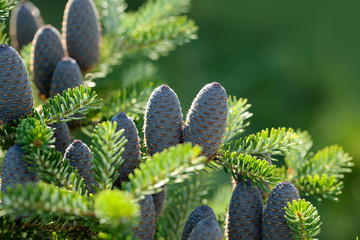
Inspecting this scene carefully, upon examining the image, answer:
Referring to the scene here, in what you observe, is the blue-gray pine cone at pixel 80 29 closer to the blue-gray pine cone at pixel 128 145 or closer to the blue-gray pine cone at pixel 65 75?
the blue-gray pine cone at pixel 65 75

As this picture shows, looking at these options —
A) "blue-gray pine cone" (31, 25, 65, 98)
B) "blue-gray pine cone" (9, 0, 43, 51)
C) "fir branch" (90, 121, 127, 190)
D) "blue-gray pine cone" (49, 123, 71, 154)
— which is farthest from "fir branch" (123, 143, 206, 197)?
"blue-gray pine cone" (9, 0, 43, 51)

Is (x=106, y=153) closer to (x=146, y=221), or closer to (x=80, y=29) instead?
(x=146, y=221)

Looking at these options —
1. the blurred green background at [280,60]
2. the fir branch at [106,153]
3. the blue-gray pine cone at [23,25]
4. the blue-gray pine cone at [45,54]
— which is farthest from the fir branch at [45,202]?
the blurred green background at [280,60]

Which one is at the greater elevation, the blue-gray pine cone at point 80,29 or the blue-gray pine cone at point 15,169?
the blue-gray pine cone at point 80,29

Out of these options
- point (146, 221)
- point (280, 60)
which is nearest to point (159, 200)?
point (146, 221)

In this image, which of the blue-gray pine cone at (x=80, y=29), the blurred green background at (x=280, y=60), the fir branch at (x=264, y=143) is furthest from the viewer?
the blurred green background at (x=280, y=60)

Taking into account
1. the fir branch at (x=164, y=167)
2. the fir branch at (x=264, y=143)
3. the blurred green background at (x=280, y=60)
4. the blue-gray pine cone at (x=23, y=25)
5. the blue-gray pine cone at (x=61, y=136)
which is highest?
the blue-gray pine cone at (x=23, y=25)
